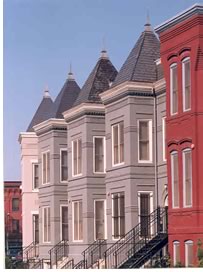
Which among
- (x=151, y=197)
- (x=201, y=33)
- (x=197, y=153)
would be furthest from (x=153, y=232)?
(x=201, y=33)

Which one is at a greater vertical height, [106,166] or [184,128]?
[184,128]

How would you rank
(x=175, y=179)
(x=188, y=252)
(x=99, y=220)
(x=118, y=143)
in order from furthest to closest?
Answer: (x=99, y=220), (x=118, y=143), (x=175, y=179), (x=188, y=252)

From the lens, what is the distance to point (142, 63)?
11.1m

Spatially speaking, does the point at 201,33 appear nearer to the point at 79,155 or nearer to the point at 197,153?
the point at 197,153

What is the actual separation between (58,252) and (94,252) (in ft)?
2.03

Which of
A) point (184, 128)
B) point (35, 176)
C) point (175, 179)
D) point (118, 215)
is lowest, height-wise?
point (118, 215)

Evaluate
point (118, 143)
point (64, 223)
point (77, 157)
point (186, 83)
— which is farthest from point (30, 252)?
point (186, 83)

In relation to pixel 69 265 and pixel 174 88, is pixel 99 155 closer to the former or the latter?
pixel 174 88

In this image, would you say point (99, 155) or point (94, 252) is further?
point (99, 155)

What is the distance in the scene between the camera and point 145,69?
11.1m

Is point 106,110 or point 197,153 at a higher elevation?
point 106,110

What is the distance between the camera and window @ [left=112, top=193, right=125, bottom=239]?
11.2 metres

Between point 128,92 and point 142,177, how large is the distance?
1.26m

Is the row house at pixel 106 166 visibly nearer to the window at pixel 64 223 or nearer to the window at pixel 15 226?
the window at pixel 64 223
